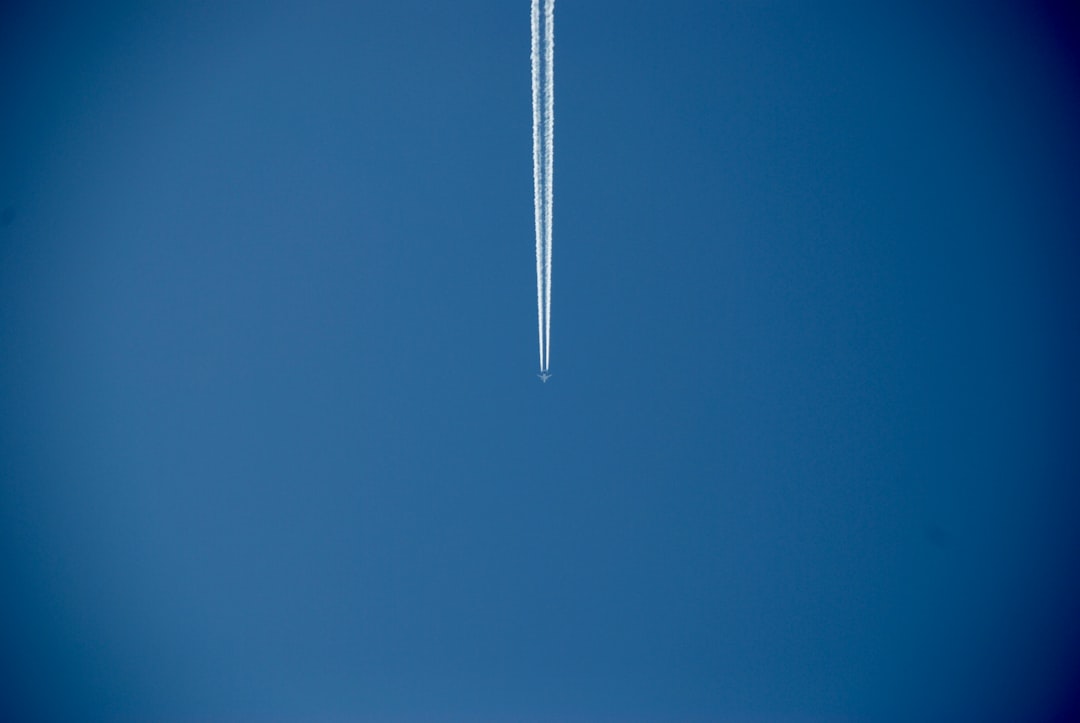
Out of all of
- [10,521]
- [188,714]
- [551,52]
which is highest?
[551,52]

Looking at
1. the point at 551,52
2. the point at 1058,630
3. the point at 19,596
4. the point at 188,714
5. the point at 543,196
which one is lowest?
the point at 188,714

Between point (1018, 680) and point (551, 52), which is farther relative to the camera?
point (1018, 680)

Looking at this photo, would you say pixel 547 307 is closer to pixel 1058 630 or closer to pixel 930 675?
pixel 930 675

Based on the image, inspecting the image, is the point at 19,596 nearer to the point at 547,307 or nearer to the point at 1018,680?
the point at 547,307

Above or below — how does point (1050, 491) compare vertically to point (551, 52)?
below

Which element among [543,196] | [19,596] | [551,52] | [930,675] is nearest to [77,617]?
[19,596]

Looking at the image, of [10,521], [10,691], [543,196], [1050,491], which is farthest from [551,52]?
[10,691]

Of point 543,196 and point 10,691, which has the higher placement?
point 543,196

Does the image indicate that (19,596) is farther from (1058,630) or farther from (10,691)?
(1058,630)

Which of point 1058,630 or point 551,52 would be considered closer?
point 551,52
